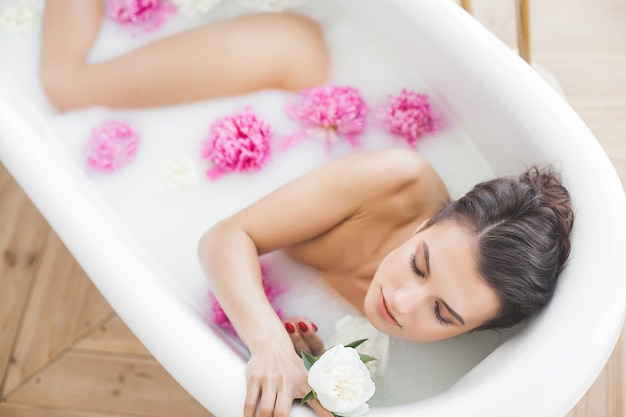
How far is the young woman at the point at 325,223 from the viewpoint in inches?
38.1

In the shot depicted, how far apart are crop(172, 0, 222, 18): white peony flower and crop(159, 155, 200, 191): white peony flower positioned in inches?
16.1

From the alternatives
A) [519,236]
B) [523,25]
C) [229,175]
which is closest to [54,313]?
[229,175]

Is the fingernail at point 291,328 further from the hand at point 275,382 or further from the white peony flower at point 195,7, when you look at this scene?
the white peony flower at point 195,7

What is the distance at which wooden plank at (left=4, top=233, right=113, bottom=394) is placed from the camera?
1.56 meters

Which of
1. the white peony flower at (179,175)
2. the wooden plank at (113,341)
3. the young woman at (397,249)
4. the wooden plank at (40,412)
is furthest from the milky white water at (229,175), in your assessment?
Result: the wooden plank at (40,412)

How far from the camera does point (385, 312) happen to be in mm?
1061

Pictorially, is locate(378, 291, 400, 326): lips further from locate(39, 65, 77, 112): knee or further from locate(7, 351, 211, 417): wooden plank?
locate(39, 65, 77, 112): knee

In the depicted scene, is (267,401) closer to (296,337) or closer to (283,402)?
(283,402)

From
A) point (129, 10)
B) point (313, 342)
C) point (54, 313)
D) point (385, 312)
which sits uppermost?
point (129, 10)

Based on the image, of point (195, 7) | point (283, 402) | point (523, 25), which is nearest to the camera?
point (283, 402)

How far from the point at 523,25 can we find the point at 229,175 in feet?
2.32

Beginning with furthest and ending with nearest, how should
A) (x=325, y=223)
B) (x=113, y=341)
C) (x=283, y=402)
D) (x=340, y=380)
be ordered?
(x=113, y=341) < (x=325, y=223) < (x=283, y=402) < (x=340, y=380)

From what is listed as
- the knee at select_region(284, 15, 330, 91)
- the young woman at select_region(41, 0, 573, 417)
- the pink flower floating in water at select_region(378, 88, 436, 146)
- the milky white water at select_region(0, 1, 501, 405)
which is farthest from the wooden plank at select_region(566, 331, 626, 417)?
the knee at select_region(284, 15, 330, 91)

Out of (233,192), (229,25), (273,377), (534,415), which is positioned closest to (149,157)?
(233,192)
